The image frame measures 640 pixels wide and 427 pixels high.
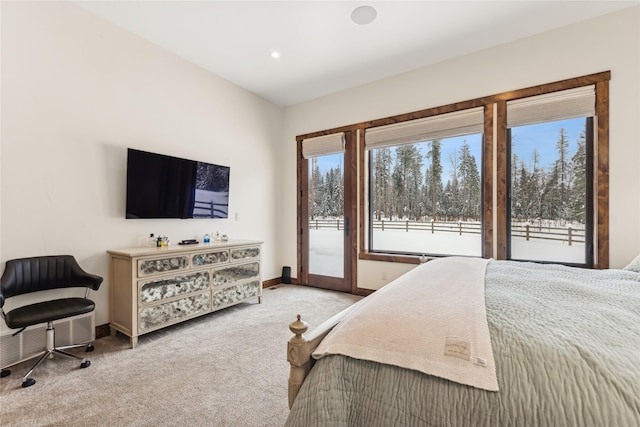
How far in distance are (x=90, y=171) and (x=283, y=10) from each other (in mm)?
2382

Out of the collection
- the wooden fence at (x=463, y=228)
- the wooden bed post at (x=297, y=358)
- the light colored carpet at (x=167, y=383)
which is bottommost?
the light colored carpet at (x=167, y=383)

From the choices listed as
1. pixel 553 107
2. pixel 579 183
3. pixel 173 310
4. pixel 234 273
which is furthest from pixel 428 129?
pixel 173 310

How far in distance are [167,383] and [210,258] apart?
1405 millimetres

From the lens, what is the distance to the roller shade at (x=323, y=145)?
4.35 m

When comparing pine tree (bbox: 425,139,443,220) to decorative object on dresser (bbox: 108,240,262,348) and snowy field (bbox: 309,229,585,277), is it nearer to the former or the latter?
snowy field (bbox: 309,229,585,277)

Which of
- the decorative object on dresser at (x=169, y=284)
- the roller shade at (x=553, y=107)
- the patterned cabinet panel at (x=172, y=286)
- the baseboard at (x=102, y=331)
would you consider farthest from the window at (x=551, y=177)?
the baseboard at (x=102, y=331)

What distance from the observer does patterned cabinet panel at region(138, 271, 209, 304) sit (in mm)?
2637

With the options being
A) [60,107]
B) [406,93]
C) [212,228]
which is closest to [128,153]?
[60,107]

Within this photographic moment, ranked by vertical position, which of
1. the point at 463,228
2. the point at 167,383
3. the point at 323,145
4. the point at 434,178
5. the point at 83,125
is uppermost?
the point at 323,145

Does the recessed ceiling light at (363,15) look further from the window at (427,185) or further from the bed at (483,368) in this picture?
the bed at (483,368)

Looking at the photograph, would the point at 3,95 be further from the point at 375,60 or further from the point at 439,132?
the point at 439,132

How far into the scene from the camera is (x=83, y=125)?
8.80 feet

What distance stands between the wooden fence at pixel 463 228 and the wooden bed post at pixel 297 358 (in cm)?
313

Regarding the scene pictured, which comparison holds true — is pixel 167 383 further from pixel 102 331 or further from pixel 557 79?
pixel 557 79
